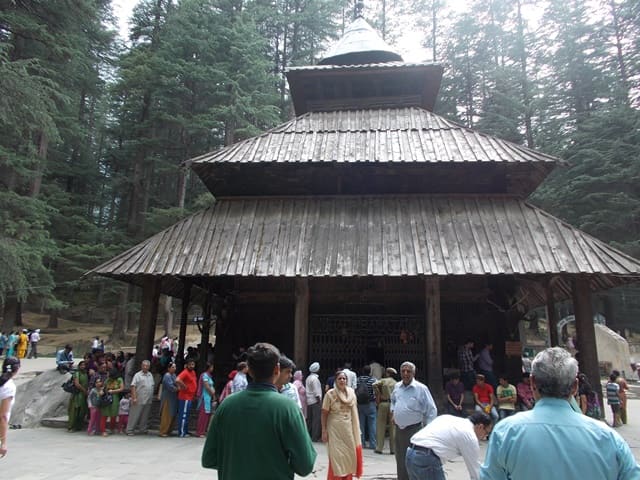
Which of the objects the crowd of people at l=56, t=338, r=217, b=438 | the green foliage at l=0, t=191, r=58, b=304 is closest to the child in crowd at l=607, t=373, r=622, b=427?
the crowd of people at l=56, t=338, r=217, b=438

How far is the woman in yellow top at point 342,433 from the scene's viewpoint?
17.9ft

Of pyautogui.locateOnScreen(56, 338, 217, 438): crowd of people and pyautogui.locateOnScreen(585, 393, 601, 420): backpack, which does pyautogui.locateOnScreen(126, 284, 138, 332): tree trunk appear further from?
pyautogui.locateOnScreen(585, 393, 601, 420): backpack

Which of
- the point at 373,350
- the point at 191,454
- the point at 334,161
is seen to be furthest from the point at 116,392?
the point at 334,161

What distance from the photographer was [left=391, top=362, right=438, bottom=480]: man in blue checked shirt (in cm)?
566

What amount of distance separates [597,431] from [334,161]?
1016 cm

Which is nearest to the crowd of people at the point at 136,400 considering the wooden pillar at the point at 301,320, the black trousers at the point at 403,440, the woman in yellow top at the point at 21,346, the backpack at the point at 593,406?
the wooden pillar at the point at 301,320

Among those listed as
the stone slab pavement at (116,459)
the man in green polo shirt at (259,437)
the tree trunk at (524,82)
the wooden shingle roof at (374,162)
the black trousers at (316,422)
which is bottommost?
the stone slab pavement at (116,459)

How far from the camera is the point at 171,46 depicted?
3056cm

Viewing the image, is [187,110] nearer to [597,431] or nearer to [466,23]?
[466,23]

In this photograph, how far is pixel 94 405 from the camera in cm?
995

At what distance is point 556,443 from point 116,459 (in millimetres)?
7718

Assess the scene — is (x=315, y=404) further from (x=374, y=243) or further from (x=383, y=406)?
(x=374, y=243)

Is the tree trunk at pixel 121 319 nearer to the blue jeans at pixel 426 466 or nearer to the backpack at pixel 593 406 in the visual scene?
the backpack at pixel 593 406

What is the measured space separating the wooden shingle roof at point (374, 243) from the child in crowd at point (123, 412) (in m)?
2.82
